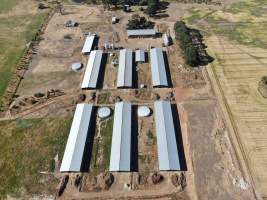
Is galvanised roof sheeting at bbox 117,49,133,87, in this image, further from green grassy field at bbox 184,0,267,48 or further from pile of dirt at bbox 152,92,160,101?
green grassy field at bbox 184,0,267,48

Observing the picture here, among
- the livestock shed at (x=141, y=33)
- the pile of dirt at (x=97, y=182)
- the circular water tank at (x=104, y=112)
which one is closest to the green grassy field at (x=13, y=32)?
the circular water tank at (x=104, y=112)

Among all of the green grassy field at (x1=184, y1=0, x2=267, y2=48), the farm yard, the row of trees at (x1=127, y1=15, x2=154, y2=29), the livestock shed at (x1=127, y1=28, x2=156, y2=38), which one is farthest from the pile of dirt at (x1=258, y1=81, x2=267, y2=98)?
the row of trees at (x1=127, y1=15, x2=154, y2=29)

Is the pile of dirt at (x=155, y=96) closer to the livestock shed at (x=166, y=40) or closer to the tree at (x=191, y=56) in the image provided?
the tree at (x=191, y=56)

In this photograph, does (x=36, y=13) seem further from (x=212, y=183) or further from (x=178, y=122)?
(x=212, y=183)

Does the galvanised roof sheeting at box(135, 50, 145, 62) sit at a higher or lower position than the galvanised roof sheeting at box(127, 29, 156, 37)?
lower

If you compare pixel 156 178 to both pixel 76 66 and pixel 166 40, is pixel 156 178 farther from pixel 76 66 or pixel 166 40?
pixel 166 40

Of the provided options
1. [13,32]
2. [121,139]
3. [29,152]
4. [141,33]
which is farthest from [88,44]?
[29,152]

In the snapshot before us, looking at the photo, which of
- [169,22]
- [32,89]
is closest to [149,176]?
[32,89]

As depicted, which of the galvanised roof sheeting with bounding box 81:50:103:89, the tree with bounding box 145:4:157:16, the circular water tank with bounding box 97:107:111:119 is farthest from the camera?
the tree with bounding box 145:4:157:16
